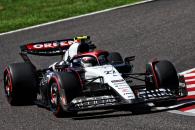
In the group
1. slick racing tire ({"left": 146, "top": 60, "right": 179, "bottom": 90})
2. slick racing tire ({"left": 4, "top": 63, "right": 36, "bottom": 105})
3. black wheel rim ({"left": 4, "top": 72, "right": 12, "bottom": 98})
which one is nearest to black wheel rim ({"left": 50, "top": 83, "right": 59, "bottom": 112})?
slick racing tire ({"left": 4, "top": 63, "right": 36, "bottom": 105})

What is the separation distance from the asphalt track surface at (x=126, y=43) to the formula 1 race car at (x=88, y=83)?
263 mm

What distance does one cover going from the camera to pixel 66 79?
13.0 meters

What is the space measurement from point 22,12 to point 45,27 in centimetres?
272

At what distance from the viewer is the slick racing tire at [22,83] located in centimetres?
1430

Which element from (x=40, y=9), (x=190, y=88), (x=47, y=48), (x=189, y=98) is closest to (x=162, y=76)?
(x=189, y=98)

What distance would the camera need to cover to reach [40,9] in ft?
89.1

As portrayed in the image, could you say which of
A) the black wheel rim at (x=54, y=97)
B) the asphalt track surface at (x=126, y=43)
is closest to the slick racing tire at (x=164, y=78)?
the asphalt track surface at (x=126, y=43)

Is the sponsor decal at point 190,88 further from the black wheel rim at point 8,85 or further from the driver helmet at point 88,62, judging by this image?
the black wheel rim at point 8,85

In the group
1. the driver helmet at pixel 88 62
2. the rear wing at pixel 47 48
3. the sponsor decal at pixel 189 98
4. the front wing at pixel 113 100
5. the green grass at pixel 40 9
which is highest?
the green grass at pixel 40 9

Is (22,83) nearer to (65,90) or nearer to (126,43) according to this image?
(65,90)

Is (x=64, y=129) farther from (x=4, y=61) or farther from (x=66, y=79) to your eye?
(x=4, y=61)

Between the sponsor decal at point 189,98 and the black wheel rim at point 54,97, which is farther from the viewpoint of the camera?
the black wheel rim at point 54,97

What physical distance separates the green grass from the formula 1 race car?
10128 mm

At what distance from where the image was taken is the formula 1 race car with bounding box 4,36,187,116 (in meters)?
12.8
